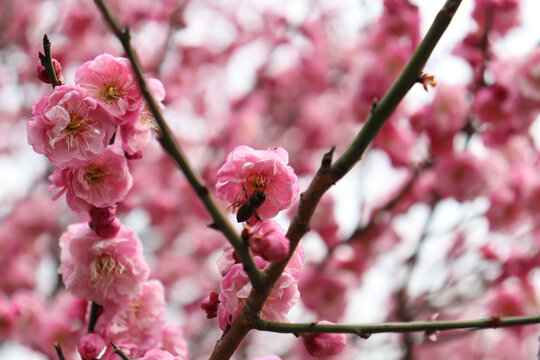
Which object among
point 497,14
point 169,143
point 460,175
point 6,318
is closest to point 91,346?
point 169,143

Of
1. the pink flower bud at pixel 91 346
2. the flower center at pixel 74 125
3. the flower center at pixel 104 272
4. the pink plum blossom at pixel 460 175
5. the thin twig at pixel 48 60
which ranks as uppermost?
the pink plum blossom at pixel 460 175

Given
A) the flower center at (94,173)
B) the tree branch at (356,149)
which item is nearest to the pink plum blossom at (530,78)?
the tree branch at (356,149)

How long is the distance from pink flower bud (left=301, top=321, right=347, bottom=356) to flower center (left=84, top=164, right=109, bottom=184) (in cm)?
49

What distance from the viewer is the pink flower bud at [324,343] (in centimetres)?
90

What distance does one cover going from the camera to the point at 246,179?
942 millimetres

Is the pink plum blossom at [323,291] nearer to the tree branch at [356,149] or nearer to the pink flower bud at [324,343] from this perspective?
the pink flower bud at [324,343]

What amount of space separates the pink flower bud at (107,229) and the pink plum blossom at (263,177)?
0.30 metres

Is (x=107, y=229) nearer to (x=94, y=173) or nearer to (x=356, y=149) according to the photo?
(x=94, y=173)

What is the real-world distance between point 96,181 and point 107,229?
0.12 m

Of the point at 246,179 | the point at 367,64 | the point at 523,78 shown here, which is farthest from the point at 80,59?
the point at 246,179

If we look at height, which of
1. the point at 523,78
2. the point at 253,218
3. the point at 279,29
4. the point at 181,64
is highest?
the point at 279,29

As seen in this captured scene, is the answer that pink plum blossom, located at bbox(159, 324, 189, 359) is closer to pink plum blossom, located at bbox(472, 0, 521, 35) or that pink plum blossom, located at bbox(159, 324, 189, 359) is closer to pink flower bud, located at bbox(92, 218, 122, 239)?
pink flower bud, located at bbox(92, 218, 122, 239)

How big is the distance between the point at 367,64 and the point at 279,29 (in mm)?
2147

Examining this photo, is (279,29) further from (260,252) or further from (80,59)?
(260,252)
